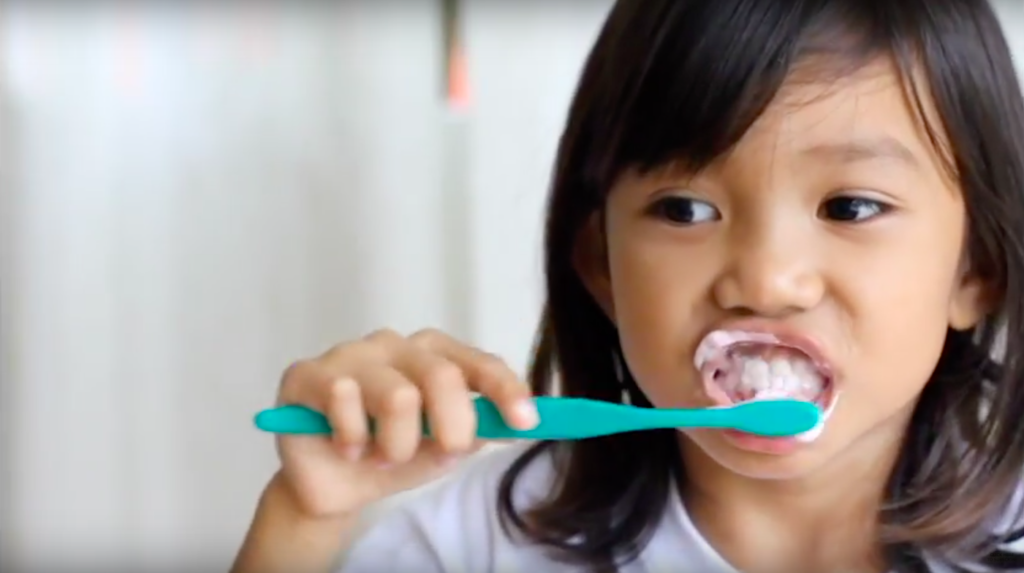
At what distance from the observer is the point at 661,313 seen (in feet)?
1.84

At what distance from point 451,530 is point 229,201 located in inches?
15.6

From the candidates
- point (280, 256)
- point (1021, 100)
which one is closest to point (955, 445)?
point (1021, 100)

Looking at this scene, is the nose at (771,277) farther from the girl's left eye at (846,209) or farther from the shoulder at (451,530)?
the shoulder at (451,530)

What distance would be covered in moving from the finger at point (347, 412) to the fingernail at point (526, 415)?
0.07 meters

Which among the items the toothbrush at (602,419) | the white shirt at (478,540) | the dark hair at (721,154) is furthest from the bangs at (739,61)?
the white shirt at (478,540)

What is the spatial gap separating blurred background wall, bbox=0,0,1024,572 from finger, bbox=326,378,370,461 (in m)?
0.47

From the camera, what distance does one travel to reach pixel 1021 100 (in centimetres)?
63

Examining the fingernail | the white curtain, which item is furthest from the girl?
the white curtain

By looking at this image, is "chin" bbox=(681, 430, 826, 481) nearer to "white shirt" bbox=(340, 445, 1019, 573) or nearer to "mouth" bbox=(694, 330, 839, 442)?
"mouth" bbox=(694, 330, 839, 442)

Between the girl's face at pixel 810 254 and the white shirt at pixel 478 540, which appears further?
the white shirt at pixel 478 540

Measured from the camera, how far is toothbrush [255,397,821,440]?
50 cm

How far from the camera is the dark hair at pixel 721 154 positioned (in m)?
0.55

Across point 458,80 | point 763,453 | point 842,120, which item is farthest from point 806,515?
point 458,80

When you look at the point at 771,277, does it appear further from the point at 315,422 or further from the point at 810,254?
the point at 315,422
